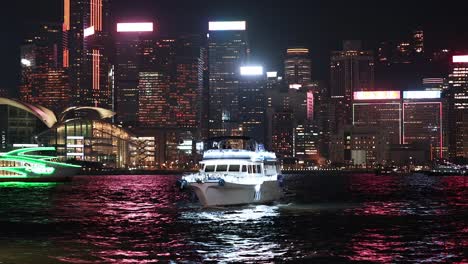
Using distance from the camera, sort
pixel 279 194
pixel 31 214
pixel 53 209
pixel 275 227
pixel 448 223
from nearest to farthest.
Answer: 1. pixel 275 227
2. pixel 448 223
3. pixel 31 214
4. pixel 53 209
5. pixel 279 194

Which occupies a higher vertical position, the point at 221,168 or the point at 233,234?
the point at 221,168

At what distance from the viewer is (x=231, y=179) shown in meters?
66.9

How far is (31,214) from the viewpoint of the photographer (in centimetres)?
6700

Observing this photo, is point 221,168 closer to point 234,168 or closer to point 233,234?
point 234,168

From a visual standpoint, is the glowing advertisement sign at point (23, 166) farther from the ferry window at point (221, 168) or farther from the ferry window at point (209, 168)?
the ferry window at point (221, 168)

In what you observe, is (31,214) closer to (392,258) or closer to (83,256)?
(83,256)

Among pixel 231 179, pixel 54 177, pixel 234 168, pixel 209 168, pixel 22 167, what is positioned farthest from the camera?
pixel 54 177

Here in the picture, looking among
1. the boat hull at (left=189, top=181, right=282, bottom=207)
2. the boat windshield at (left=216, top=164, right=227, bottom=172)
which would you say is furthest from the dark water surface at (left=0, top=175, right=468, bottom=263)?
the boat windshield at (left=216, top=164, right=227, bottom=172)

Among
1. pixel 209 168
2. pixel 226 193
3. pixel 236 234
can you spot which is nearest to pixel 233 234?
pixel 236 234

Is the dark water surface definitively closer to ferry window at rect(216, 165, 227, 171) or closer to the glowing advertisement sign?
ferry window at rect(216, 165, 227, 171)

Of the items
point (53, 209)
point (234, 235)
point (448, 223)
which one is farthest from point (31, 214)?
point (448, 223)

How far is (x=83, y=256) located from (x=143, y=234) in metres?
10.7

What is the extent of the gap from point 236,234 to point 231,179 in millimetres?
18158

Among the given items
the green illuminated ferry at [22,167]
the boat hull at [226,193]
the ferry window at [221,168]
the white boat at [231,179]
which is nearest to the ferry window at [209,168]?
the white boat at [231,179]
